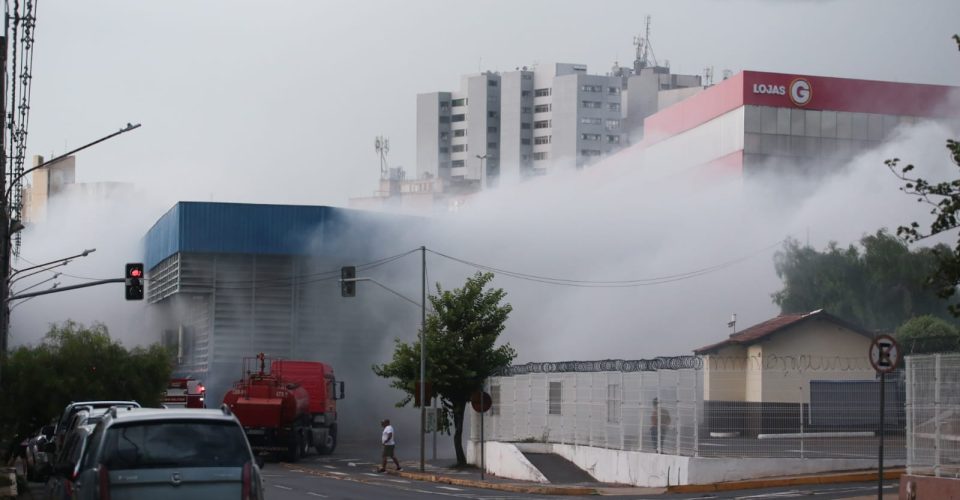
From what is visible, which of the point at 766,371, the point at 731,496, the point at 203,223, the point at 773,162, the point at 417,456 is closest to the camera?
the point at 731,496

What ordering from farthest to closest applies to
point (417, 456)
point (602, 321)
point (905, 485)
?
point (602, 321)
point (417, 456)
point (905, 485)

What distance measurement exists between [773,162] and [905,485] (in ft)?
207

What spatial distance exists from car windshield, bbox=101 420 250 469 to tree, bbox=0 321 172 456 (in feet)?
75.8

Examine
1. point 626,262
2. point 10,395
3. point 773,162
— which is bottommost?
point 10,395

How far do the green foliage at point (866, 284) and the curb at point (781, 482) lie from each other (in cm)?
4137

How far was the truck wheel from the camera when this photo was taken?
179ft

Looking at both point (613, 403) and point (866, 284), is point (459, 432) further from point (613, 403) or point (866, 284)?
point (866, 284)

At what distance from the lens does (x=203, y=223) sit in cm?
7150

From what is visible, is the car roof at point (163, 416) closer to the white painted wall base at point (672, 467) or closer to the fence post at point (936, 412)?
the fence post at point (936, 412)

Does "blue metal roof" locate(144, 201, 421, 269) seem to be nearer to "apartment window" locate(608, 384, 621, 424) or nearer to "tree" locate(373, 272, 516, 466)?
"tree" locate(373, 272, 516, 466)

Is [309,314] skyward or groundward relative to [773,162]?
groundward

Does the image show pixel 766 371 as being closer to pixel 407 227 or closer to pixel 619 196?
pixel 407 227

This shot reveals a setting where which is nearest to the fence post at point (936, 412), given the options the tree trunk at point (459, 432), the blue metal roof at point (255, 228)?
the tree trunk at point (459, 432)

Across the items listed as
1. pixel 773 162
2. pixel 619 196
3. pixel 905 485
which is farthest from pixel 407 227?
pixel 905 485
